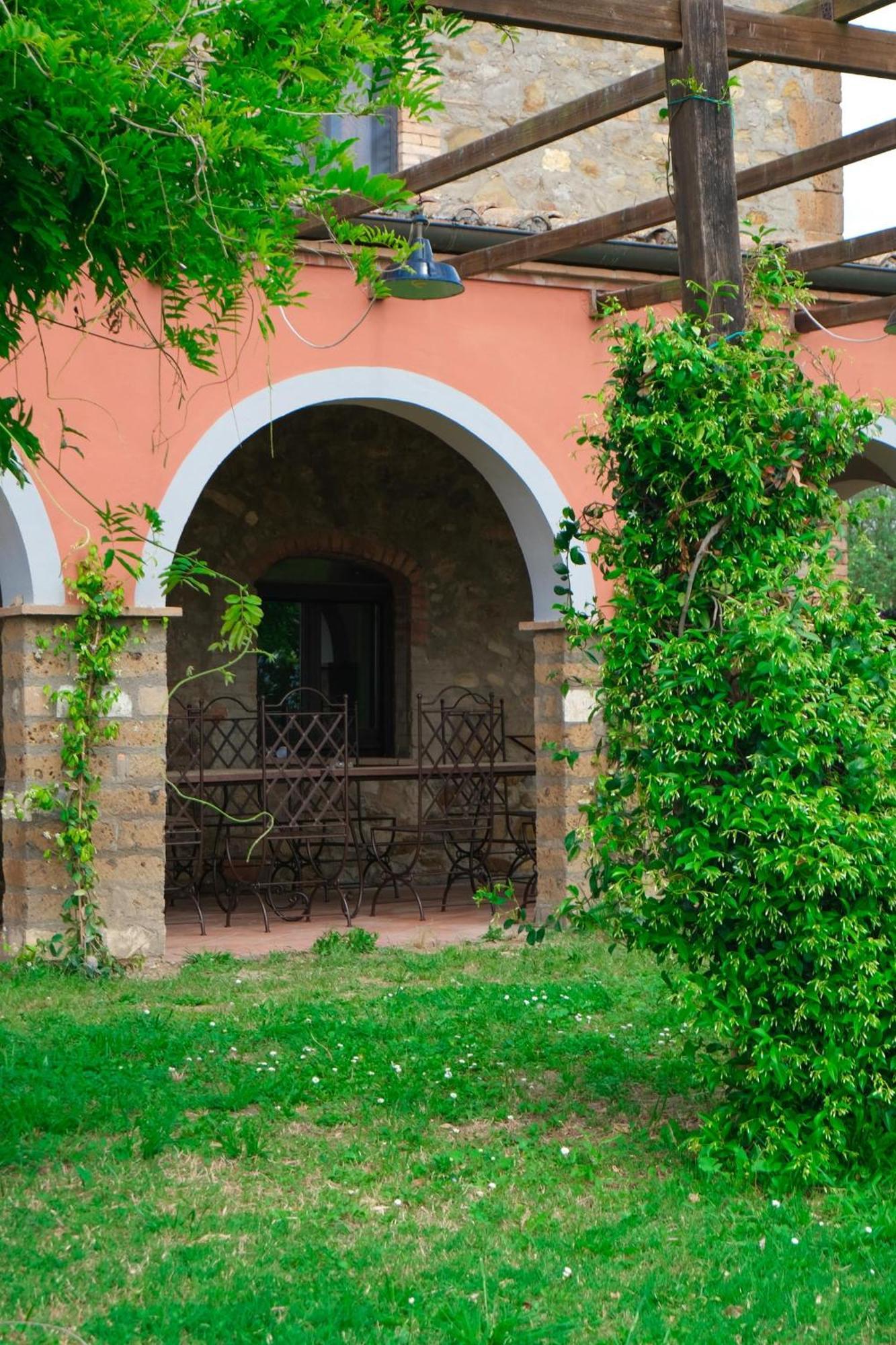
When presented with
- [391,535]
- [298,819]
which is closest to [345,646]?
[391,535]

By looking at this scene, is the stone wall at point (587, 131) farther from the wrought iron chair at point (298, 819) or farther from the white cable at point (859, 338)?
the wrought iron chair at point (298, 819)

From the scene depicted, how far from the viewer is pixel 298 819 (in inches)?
319

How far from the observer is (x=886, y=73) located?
5.27 meters

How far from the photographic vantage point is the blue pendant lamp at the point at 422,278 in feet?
20.7

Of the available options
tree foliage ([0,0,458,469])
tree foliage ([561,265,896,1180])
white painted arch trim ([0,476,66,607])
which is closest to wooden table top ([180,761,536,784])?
white painted arch trim ([0,476,66,607])

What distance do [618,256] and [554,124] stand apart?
2.13 meters

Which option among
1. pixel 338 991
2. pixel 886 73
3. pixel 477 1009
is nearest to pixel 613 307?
pixel 886 73

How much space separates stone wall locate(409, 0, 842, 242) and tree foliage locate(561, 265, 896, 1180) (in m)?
5.07

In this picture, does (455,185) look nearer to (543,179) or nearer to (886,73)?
(543,179)

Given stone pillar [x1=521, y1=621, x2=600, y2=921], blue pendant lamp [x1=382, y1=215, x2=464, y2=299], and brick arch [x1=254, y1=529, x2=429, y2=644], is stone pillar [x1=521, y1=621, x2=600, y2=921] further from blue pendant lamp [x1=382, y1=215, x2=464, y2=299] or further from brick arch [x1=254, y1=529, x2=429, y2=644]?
brick arch [x1=254, y1=529, x2=429, y2=644]

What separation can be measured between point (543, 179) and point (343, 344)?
8.94ft

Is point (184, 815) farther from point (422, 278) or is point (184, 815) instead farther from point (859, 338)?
point (859, 338)

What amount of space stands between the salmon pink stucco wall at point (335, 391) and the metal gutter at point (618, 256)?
0.72ft

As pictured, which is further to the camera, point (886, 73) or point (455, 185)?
point (455, 185)
